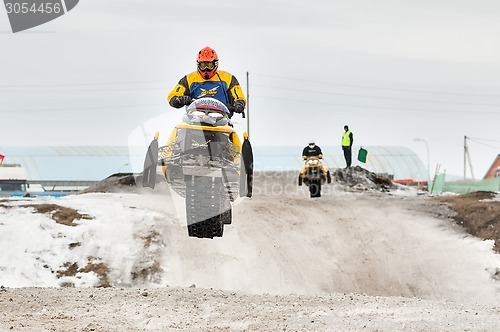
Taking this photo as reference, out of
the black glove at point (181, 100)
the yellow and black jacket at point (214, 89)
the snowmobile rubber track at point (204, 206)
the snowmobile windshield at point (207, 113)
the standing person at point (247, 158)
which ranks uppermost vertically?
the yellow and black jacket at point (214, 89)

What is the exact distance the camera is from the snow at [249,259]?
1394cm

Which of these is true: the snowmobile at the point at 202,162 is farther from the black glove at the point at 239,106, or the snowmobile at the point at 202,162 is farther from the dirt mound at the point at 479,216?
the dirt mound at the point at 479,216

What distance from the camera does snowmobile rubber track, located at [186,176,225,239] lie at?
9.77m

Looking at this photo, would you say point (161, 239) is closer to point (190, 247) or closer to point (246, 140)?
point (190, 247)

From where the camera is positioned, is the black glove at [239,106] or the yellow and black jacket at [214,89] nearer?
the black glove at [239,106]

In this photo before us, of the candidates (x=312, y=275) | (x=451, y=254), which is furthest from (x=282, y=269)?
(x=451, y=254)

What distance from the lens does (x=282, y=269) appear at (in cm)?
2050

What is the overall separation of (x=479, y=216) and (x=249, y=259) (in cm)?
821

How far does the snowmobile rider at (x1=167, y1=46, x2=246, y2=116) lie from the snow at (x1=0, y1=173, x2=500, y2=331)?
415 centimetres

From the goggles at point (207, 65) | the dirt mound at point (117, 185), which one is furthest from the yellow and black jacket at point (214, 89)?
the dirt mound at point (117, 185)

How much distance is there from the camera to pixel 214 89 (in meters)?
10.3

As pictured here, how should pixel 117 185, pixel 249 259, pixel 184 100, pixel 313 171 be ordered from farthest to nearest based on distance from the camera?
1. pixel 117 185
2. pixel 313 171
3. pixel 249 259
4. pixel 184 100

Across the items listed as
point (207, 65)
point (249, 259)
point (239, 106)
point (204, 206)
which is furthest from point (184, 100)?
point (249, 259)

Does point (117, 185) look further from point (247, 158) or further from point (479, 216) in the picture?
point (247, 158)
